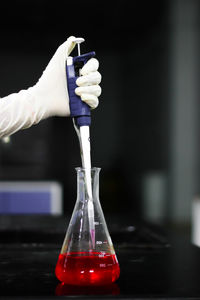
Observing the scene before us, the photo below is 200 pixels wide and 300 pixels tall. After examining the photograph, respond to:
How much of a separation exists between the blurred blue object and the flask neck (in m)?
Result: 3.06

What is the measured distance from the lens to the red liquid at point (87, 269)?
70 centimetres

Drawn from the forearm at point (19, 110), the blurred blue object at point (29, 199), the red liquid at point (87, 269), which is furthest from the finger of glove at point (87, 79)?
the blurred blue object at point (29, 199)

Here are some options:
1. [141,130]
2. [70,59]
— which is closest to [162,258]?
[70,59]

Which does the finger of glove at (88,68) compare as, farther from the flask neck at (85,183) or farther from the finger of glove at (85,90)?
the flask neck at (85,183)

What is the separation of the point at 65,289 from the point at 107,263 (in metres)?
0.08

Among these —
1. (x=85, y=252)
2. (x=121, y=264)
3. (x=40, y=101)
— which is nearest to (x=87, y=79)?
(x=40, y=101)

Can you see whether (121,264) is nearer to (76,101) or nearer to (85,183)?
(85,183)

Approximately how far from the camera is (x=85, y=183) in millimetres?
741

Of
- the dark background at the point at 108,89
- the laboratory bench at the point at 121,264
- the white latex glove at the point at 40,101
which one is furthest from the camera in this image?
the dark background at the point at 108,89

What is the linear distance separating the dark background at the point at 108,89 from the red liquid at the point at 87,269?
4.50 meters

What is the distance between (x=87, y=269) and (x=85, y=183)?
0.14 metres

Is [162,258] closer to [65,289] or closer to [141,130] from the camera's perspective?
[65,289]

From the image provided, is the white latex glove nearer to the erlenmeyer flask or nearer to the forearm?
the forearm

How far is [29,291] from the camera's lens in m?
0.68
